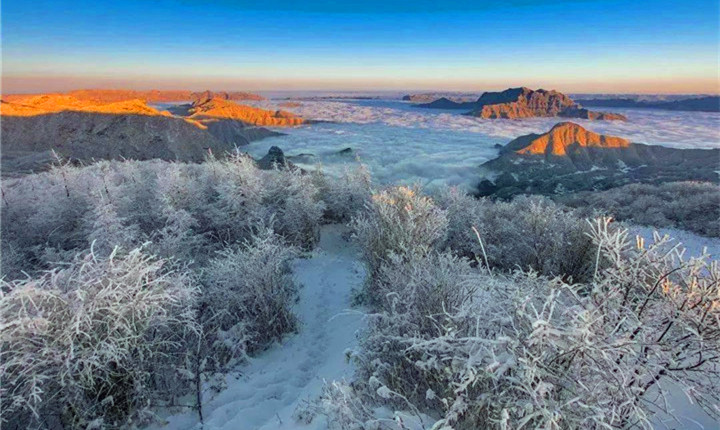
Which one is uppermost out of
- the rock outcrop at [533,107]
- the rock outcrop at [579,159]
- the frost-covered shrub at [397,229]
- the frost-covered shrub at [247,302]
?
the rock outcrop at [533,107]

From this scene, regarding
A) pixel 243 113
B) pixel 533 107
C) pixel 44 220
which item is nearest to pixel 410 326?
pixel 44 220

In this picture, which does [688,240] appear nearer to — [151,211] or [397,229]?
[397,229]

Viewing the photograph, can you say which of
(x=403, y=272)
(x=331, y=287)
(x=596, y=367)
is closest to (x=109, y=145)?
(x=331, y=287)

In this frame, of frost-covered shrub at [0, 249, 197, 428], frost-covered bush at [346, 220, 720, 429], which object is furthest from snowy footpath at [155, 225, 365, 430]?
frost-covered bush at [346, 220, 720, 429]

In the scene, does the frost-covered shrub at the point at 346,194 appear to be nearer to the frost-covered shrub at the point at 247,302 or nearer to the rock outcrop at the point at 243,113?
the frost-covered shrub at the point at 247,302

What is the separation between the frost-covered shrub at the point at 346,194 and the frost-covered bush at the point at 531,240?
3451mm

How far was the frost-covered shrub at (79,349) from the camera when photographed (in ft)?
12.1

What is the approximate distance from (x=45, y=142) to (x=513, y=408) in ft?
205

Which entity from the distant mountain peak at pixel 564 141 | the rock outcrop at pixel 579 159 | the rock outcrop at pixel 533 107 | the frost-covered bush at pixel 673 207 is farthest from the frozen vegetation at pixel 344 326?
the rock outcrop at pixel 533 107

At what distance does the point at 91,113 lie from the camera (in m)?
52.4

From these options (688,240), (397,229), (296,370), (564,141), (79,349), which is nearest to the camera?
(79,349)

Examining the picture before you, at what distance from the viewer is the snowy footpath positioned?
4742 millimetres

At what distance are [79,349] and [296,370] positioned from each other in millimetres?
3041

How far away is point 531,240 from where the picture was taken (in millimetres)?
10188
